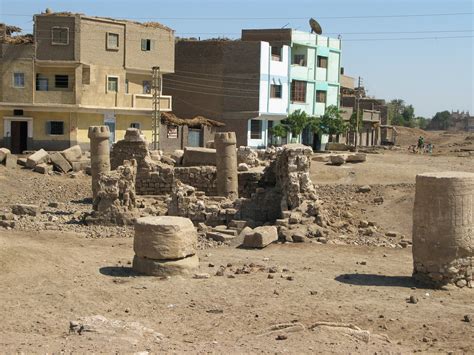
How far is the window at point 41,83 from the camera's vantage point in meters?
38.4

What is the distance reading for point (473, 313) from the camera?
11.1 m

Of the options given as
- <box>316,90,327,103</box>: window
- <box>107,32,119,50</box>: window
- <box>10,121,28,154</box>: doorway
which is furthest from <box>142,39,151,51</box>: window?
<box>316,90,327,103</box>: window

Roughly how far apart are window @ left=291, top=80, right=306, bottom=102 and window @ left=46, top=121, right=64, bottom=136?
17.1 meters

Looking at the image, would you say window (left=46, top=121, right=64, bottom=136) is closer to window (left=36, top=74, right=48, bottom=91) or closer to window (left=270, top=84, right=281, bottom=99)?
window (left=36, top=74, right=48, bottom=91)

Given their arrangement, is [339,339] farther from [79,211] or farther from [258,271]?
[79,211]

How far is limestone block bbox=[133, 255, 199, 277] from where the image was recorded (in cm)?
1297

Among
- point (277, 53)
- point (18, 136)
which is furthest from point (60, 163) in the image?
point (277, 53)

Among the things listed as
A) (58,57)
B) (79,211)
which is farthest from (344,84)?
(79,211)

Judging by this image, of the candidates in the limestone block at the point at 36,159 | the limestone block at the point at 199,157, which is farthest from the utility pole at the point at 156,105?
the limestone block at the point at 199,157

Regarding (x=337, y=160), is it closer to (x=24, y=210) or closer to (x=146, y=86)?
(x=146, y=86)

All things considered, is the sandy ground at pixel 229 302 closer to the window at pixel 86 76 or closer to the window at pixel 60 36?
the window at pixel 86 76

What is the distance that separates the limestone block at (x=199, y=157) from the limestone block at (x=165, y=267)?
1164 centimetres

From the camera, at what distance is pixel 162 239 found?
512 inches

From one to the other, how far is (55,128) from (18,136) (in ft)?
6.26
